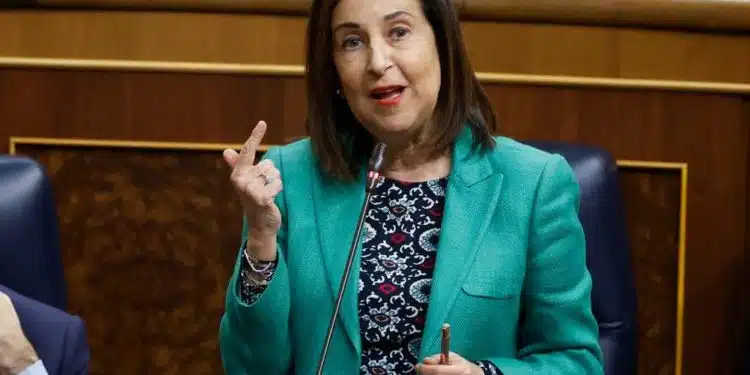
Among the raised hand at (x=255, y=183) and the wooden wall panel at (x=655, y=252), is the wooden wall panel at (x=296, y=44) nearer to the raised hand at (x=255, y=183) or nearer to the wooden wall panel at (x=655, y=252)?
the wooden wall panel at (x=655, y=252)

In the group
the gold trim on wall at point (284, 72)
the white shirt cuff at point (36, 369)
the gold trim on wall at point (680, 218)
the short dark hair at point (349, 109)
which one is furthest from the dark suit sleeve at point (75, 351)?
the gold trim on wall at point (680, 218)

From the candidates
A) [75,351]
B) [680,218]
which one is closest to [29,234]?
[75,351]

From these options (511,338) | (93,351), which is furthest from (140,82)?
(511,338)

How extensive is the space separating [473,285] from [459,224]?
0.22 feet

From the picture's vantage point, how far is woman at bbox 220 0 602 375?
1183 mm

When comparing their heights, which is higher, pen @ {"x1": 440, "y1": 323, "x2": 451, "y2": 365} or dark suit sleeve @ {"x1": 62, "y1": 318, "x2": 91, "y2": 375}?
pen @ {"x1": 440, "y1": 323, "x2": 451, "y2": 365}

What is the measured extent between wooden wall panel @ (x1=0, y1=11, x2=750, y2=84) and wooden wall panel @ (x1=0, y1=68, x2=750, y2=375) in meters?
0.03

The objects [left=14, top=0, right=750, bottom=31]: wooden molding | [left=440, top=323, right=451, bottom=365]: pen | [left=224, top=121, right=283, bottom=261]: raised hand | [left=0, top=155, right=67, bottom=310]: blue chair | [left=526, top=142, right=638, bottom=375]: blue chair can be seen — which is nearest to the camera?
[left=440, top=323, right=451, bottom=365]: pen

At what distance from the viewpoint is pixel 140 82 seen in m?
1.70

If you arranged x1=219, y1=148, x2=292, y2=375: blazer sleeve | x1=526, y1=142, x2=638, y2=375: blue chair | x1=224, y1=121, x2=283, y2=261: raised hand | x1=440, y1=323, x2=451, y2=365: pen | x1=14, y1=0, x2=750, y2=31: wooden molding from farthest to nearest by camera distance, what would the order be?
x1=14, y1=0, x2=750, y2=31: wooden molding
x1=526, y1=142, x2=638, y2=375: blue chair
x1=219, y1=148, x2=292, y2=375: blazer sleeve
x1=224, y1=121, x2=283, y2=261: raised hand
x1=440, y1=323, x2=451, y2=365: pen

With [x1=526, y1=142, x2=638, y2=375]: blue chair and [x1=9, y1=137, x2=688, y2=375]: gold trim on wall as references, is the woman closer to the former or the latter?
[x1=526, y1=142, x2=638, y2=375]: blue chair

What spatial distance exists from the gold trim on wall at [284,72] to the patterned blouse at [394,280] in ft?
1.49

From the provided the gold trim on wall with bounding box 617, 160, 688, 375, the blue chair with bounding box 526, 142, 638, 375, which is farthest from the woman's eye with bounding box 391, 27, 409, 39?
the gold trim on wall with bounding box 617, 160, 688, 375

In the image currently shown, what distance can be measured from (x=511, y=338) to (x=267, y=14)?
2.29 ft
